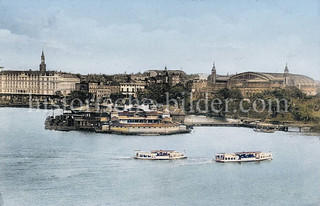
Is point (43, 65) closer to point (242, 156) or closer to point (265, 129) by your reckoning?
point (242, 156)

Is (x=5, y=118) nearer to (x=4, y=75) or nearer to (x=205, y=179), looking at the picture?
(x=4, y=75)

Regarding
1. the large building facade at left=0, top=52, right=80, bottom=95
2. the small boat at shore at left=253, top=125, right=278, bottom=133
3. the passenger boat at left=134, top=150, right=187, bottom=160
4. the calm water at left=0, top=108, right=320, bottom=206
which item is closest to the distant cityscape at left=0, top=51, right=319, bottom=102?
the large building facade at left=0, top=52, right=80, bottom=95

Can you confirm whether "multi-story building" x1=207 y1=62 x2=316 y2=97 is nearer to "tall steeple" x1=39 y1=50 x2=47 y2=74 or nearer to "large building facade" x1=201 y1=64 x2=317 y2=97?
"large building facade" x1=201 y1=64 x2=317 y2=97

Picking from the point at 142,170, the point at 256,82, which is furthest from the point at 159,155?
the point at 256,82

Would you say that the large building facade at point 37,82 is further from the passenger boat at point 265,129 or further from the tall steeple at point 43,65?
the passenger boat at point 265,129

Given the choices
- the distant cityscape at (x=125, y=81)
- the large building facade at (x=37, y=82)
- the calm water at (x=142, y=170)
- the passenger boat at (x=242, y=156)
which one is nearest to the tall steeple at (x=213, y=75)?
the distant cityscape at (x=125, y=81)
